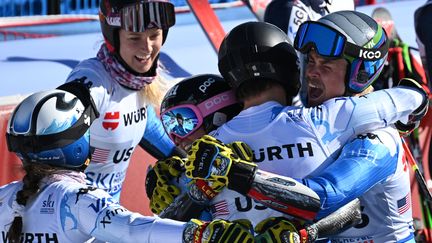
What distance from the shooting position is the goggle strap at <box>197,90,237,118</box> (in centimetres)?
410

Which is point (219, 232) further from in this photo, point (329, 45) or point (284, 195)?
point (329, 45)

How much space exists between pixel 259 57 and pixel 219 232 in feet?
2.45

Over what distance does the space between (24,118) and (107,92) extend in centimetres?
140

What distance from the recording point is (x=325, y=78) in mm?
4031

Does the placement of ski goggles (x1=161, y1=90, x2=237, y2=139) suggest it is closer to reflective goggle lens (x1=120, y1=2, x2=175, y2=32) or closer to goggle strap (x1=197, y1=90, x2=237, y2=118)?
goggle strap (x1=197, y1=90, x2=237, y2=118)

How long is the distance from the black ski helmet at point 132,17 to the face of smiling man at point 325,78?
4.42 feet

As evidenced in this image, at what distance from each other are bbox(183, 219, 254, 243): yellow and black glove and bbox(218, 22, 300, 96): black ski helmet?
0.60 m

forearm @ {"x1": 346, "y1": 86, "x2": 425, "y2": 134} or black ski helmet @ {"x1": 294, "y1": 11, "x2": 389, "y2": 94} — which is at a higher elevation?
black ski helmet @ {"x1": 294, "y1": 11, "x2": 389, "y2": 94}

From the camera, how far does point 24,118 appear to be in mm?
3896

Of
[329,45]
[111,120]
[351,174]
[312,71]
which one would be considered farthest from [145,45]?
[351,174]

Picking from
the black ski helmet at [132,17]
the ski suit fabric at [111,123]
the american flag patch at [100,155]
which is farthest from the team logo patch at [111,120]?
the black ski helmet at [132,17]

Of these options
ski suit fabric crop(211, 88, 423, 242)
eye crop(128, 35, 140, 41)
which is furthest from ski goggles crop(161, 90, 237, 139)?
eye crop(128, 35, 140, 41)

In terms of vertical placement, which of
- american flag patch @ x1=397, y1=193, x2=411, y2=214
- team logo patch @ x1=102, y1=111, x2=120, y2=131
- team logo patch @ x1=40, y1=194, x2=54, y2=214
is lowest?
team logo patch @ x1=102, y1=111, x2=120, y2=131

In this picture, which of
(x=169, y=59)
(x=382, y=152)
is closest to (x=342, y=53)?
(x=382, y=152)
